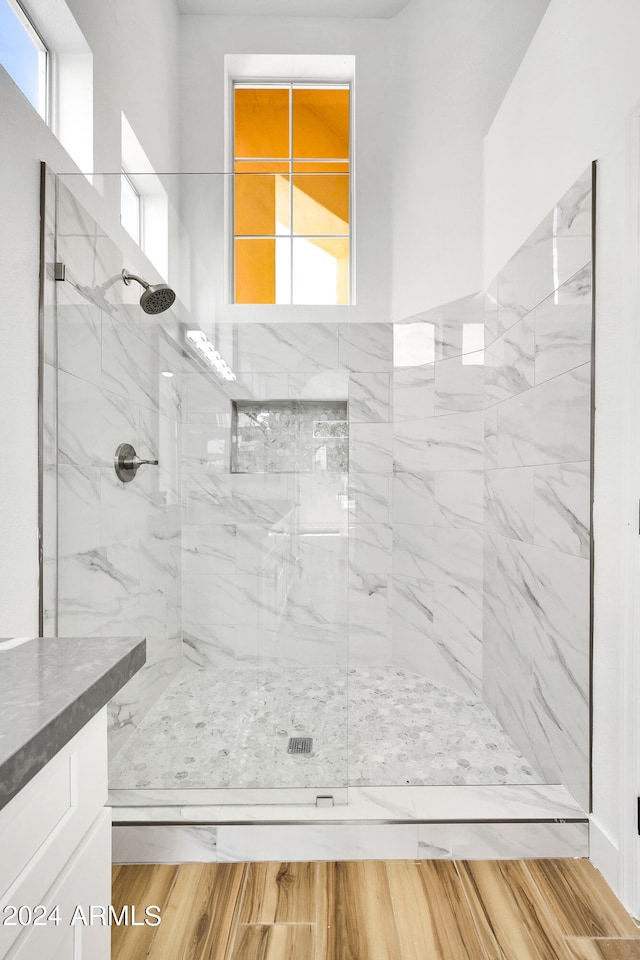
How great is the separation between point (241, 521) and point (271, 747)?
2.28 feet

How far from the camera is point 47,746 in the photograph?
1.77ft

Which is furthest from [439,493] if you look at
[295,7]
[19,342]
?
[295,7]

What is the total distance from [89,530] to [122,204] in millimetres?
1025

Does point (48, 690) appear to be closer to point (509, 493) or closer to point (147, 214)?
point (147, 214)

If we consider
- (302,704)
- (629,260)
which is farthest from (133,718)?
(629,260)

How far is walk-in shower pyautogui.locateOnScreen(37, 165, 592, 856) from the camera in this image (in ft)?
5.49

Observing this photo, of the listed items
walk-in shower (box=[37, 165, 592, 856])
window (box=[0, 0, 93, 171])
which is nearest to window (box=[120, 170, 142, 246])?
walk-in shower (box=[37, 165, 592, 856])

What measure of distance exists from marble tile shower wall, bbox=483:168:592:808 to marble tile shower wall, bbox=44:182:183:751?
120cm

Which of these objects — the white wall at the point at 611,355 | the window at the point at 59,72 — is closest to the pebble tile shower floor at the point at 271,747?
the white wall at the point at 611,355

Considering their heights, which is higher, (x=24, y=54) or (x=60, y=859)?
(x=24, y=54)

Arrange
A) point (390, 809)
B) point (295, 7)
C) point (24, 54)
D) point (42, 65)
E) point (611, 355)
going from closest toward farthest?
point (611, 355)
point (390, 809)
point (24, 54)
point (42, 65)
point (295, 7)

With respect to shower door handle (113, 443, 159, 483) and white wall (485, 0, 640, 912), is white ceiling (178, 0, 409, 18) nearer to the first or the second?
white wall (485, 0, 640, 912)

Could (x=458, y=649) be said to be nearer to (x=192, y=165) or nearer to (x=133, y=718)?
(x=133, y=718)

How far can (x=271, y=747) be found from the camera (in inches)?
67.6
